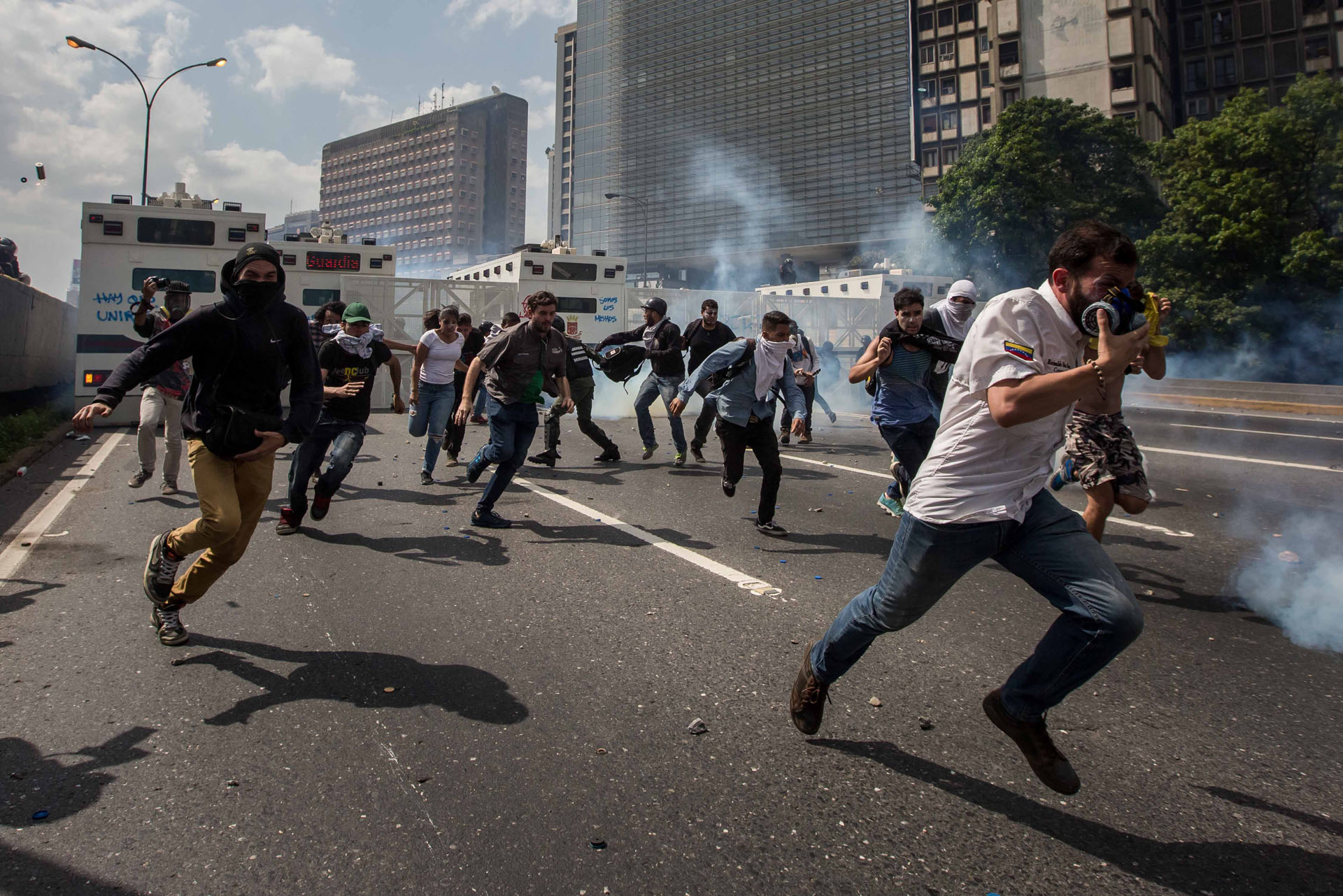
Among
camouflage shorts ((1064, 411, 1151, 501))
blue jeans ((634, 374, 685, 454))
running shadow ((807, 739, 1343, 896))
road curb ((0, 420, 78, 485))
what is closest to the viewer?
running shadow ((807, 739, 1343, 896))

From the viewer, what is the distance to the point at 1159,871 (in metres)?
2.32

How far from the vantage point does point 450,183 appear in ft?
468

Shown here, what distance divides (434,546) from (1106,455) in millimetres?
4399

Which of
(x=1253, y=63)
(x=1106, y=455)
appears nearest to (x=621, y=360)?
(x=1106, y=455)

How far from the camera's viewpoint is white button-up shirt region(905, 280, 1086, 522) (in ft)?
8.30

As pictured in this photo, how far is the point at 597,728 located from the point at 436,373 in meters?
6.48

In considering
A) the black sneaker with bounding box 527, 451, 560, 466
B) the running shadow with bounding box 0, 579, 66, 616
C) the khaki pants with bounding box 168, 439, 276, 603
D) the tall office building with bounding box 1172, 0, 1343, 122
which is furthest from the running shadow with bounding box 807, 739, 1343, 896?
the tall office building with bounding box 1172, 0, 1343, 122

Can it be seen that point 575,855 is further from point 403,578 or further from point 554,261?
point 554,261

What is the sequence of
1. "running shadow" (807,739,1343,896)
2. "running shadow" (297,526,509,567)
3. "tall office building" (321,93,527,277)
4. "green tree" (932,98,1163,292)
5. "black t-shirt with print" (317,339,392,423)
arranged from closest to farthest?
1. "running shadow" (807,739,1343,896)
2. "running shadow" (297,526,509,567)
3. "black t-shirt with print" (317,339,392,423)
4. "green tree" (932,98,1163,292)
5. "tall office building" (321,93,527,277)

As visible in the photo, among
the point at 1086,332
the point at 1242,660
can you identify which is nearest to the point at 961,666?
the point at 1242,660

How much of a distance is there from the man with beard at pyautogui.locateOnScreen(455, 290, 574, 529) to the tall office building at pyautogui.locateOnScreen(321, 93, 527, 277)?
5329 inches

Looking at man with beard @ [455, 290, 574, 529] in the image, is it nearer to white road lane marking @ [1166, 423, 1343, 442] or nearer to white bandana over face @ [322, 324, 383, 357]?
white bandana over face @ [322, 324, 383, 357]

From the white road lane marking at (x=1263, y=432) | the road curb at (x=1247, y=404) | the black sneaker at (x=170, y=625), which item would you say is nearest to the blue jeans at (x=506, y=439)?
the black sneaker at (x=170, y=625)

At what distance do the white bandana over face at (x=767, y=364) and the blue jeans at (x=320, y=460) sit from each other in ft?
10.3
